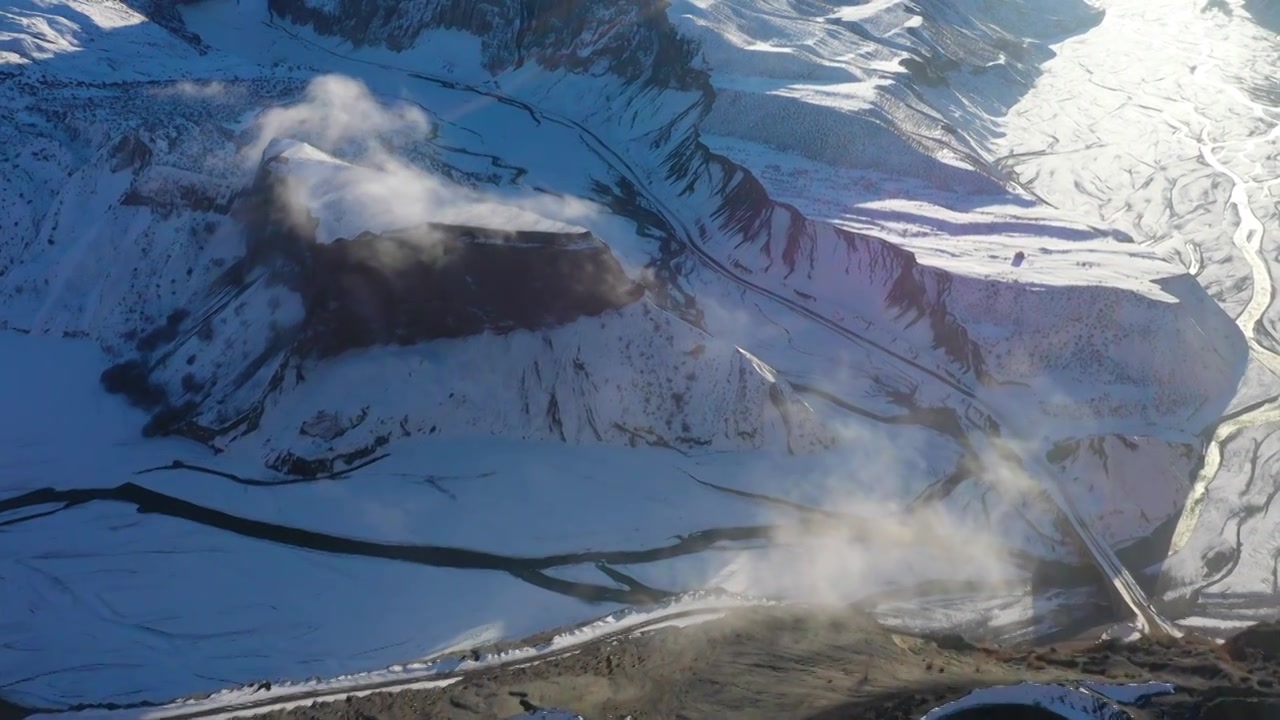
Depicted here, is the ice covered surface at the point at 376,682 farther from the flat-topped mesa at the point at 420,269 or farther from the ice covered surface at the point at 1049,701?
the flat-topped mesa at the point at 420,269

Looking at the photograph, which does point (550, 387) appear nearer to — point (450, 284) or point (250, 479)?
point (450, 284)

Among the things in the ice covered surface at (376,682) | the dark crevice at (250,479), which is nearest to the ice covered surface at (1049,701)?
the ice covered surface at (376,682)

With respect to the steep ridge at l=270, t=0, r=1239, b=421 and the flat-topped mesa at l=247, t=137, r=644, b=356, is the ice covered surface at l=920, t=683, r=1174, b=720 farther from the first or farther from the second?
the flat-topped mesa at l=247, t=137, r=644, b=356

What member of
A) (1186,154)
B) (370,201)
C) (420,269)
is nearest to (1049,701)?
(420,269)

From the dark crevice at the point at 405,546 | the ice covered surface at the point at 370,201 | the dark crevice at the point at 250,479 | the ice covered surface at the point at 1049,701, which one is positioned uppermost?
the ice covered surface at the point at 370,201

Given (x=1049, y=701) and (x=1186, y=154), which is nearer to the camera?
(x=1049, y=701)

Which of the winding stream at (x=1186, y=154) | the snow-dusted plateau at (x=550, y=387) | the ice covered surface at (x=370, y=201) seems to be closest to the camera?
the snow-dusted plateau at (x=550, y=387)
